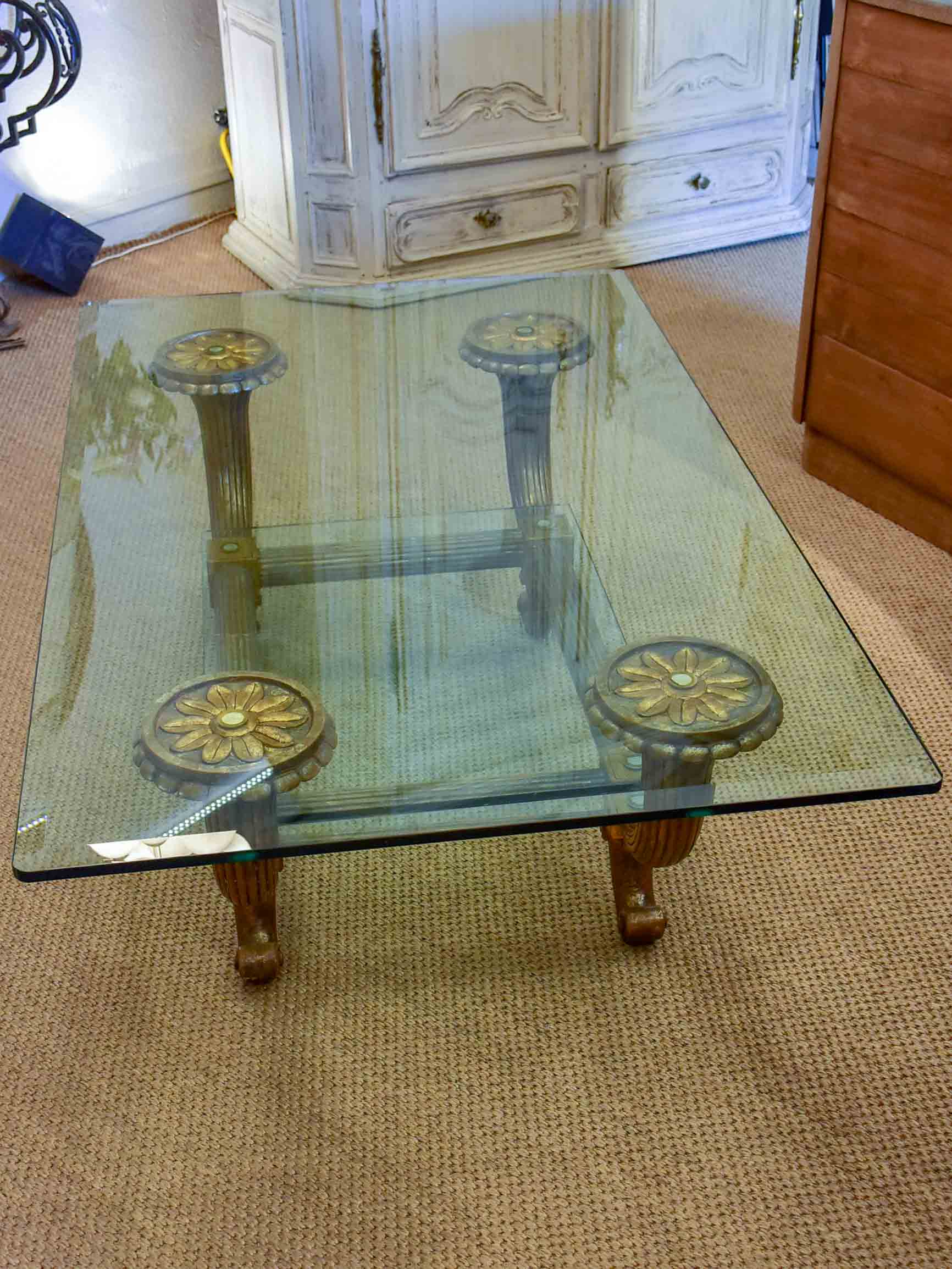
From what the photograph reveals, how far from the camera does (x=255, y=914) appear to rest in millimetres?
1399

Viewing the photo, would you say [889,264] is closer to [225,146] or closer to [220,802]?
[220,802]

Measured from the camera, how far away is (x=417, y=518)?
1.53m

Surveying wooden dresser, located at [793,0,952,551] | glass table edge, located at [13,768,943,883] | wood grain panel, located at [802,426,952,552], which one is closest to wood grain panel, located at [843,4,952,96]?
wooden dresser, located at [793,0,952,551]

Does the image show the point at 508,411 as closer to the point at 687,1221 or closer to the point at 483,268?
the point at 687,1221

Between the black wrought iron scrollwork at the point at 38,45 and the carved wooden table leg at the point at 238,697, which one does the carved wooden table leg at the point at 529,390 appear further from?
the black wrought iron scrollwork at the point at 38,45

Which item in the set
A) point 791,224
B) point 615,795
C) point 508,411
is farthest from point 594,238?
point 615,795

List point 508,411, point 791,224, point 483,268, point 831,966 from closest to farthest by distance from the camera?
1. point 831,966
2. point 508,411
3. point 483,268
4. point 791,224

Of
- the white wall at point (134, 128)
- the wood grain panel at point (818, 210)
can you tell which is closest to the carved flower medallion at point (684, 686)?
the wood grain panel at point (818, 210)

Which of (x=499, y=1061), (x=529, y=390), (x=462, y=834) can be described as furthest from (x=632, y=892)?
(x=529, y=390)

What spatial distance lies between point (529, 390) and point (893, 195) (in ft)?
2.39

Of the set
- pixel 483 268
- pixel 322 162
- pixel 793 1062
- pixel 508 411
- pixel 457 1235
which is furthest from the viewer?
pixel 483 268

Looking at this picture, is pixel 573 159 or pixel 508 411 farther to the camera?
pixel 573 159

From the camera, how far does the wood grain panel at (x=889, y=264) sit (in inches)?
77.7

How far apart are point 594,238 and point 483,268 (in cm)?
29
